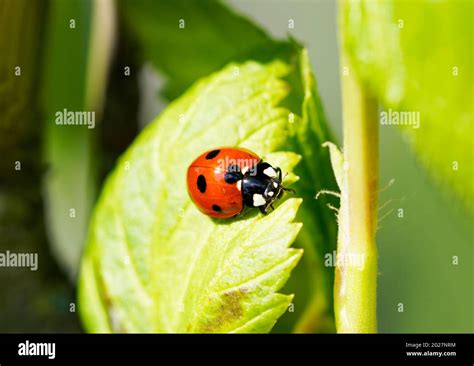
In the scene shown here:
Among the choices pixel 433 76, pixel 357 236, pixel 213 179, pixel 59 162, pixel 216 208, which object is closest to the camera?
pixel 433 76

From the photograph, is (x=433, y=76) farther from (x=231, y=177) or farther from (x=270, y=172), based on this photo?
(x=231, y=177)

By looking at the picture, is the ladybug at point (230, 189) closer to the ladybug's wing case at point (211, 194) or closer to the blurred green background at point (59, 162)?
the ladybug's wing case at point (211, 194)

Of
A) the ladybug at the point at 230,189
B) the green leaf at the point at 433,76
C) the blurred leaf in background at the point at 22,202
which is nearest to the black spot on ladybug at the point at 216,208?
the ladybug at the point at 230,189

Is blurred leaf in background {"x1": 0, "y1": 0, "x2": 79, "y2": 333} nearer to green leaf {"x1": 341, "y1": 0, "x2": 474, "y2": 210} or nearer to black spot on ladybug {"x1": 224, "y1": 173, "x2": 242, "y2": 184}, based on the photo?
black spot on ladybug {"x1": 224, "y1": 173, "x2": 242, "y2": 184}

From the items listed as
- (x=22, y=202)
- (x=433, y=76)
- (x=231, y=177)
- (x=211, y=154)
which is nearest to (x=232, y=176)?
(x=231, y=177)

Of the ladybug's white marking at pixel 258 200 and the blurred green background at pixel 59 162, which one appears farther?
the blurred green background at pixel 59 162

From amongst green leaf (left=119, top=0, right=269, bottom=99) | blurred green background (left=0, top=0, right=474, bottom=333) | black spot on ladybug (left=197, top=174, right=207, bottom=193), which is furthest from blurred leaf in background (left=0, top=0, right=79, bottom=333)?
black spot on ladybug (left=197, top=174, right=207, bottom=193)
